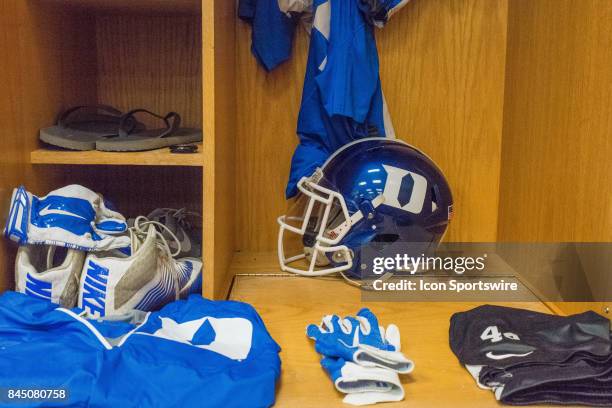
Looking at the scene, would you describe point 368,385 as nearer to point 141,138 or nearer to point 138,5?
point 141,138

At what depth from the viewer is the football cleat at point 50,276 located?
2.83ft

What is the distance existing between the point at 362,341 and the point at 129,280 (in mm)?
337

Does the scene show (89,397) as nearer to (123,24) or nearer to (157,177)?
(157,177)

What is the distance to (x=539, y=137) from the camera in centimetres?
109

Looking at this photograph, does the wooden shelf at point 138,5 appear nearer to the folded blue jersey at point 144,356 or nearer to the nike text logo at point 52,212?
the nike text logo at point 52,212

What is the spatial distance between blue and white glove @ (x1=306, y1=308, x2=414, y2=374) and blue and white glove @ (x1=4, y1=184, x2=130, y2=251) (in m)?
0.32

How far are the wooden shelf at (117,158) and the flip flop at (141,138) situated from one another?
1cm

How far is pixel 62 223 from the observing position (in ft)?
2.88

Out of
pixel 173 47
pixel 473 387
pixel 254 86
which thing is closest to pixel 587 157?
pixel 473 387

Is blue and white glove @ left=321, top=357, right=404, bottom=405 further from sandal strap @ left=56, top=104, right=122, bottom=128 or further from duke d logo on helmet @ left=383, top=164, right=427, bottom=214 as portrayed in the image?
sandal strap @ left=56, top=104, right=122, bottom=128

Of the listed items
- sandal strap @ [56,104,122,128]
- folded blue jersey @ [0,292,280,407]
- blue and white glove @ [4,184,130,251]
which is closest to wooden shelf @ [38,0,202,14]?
sandal strap @ [56,104,122,128]

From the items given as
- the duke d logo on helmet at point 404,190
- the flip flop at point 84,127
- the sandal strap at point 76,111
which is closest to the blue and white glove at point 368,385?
the duke d logo on helmet at point 404,190

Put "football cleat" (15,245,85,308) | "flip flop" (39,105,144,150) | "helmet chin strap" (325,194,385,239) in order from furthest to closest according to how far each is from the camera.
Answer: "helmet chin strap" (325,194,385,239)
"flip flop" (39,105,144,150)
"football cleat" (15,245,85,308)

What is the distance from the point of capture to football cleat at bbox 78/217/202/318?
0.88 metres
